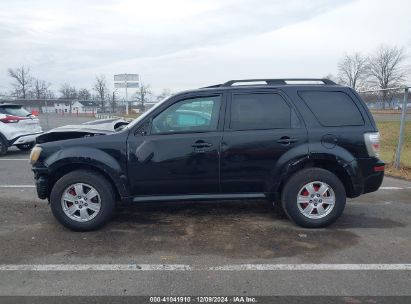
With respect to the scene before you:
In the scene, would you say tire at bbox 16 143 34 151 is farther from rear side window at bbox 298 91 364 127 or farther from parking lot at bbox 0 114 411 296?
rear side window at bbox 298 91 364 127

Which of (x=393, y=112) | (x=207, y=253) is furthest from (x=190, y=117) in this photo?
(x=393, y=112)

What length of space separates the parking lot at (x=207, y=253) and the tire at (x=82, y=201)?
0.17 metres

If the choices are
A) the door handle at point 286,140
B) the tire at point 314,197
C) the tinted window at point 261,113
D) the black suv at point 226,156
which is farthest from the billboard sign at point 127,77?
the tire at point 314,197

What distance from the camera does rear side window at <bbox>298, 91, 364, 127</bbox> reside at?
4.69 meters

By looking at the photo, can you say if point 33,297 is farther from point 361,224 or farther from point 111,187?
point 361,224

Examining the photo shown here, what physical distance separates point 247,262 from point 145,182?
1.64 m

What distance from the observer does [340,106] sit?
4723 millimetres

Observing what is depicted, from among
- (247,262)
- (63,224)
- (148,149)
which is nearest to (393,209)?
(247,262)

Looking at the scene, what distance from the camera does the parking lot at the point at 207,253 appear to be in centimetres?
332

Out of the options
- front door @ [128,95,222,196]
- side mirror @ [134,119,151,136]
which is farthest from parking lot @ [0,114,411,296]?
side mirror @ [134,119,151,136]

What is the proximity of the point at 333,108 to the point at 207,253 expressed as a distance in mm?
2439

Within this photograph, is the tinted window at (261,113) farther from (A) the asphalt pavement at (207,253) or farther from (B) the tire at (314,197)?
(A) the asphalt pavement at (207,253)

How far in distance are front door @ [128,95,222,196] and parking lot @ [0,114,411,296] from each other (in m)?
0.60

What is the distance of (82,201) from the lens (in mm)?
4625
